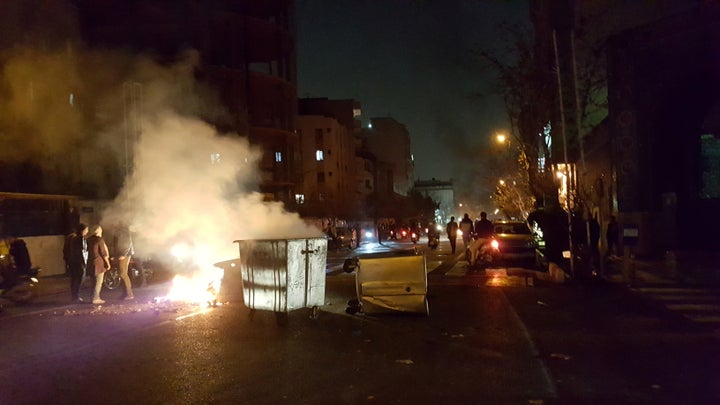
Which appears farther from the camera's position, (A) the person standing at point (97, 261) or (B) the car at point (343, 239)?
(B) the car at point (343, 239)

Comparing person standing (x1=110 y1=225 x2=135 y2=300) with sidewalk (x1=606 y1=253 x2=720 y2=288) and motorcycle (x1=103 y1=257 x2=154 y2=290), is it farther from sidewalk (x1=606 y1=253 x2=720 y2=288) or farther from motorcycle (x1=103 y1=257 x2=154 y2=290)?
sidewalk (x1=606 y1=253 x2=720 y2=288)

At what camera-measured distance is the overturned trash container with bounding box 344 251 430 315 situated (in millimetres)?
9742

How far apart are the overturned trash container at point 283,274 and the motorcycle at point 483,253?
878 centimetres

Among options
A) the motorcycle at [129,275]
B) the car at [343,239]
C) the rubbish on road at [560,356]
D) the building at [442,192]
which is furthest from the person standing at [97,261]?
the building at [442,192]

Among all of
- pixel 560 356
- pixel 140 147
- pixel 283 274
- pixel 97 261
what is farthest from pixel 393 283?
pixel 140 147

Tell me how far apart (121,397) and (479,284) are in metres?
9.71

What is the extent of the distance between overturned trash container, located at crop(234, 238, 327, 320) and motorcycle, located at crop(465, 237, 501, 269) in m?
8.78

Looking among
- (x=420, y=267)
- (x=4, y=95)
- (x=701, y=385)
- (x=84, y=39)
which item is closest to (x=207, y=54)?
(x=84, y=39)

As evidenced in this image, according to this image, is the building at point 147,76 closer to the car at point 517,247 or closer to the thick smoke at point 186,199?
the thick smoke at point 186,199

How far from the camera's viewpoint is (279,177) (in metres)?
37.7

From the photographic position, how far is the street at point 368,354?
5875 mm

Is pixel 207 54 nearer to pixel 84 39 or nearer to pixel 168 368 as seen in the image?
pixel 84 39

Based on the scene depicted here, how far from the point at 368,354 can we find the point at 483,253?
38.4ft

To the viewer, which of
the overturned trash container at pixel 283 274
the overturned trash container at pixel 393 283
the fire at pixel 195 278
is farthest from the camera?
the fire at pixel 195 278
